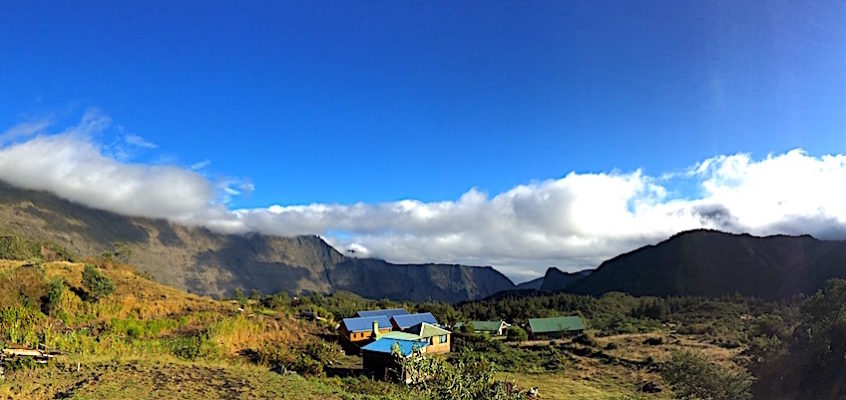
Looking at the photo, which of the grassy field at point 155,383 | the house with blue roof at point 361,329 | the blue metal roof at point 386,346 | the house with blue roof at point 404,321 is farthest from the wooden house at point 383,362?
the house with blue roof at point 404,321

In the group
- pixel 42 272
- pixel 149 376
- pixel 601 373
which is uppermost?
pixel 42 272

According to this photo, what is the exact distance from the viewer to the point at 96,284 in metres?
31.8

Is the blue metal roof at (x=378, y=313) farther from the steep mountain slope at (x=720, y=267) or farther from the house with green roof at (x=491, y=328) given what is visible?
the steep mountain slope at (x=720, y=267)

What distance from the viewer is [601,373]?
1704 inches

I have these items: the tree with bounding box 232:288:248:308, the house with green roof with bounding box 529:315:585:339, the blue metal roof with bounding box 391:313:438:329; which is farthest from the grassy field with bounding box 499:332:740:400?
the tree with bounding box 232:288:248:308

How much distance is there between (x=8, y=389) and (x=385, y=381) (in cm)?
1892

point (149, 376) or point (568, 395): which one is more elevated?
point (149, 376)

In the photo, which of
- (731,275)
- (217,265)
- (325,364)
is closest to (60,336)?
(325,364)

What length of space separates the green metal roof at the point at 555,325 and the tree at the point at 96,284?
188 feet

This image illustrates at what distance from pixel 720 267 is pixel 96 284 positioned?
169313 mm

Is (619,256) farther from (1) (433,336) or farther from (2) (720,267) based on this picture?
(1) (433,336)

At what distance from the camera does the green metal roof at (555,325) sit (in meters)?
73.6

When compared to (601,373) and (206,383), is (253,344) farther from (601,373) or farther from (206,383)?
(601,373)

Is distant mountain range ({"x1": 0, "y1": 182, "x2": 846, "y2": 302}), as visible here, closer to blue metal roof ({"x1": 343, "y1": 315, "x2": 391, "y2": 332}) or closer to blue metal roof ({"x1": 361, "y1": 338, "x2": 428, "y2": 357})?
blue metal roof ({"x1": 343, "y1": 315, "x2": 391, "y2": 332})
